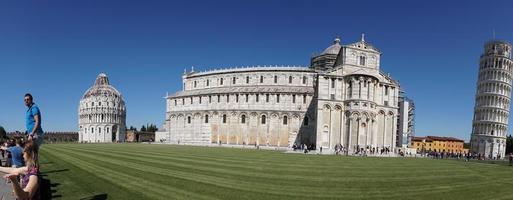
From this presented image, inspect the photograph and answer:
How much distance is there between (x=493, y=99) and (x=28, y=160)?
115186mm

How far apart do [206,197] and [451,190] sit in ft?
30.6

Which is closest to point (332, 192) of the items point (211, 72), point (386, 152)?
point (386, 152)

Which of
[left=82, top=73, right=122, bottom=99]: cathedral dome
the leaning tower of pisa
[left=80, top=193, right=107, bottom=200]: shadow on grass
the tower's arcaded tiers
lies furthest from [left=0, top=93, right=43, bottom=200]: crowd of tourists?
[left=82, top=73, right=122, bottom=99]: cathedral dome

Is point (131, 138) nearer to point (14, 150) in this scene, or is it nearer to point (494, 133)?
point (494, 133)

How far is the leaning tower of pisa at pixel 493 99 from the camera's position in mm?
101875

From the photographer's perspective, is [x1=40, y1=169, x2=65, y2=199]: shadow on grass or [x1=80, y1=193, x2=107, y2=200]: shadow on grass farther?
[x1=80, y1=193, x2=107, y2=200]: shadow on grass

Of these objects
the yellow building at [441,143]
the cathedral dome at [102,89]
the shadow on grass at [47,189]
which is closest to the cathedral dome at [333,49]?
the yellow building at [441,143]

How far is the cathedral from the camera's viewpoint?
67.0 meters

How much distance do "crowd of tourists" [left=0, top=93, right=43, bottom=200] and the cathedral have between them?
2332 inches

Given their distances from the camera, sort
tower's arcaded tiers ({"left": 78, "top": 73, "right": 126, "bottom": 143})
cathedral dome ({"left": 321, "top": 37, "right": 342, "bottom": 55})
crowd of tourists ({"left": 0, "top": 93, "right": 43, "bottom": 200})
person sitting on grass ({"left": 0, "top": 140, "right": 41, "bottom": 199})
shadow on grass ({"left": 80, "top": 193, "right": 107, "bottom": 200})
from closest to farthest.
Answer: person sitting on grass ({"left": 0, "top": 140, "right": 41, "bottom": 199})
crowd of tourists ({"left": 0, "top": 93, "right": 43, "bottom": 200})
shadow on grass ({"left": 80, "top": 193, "right": 107, "bottom": 200})
cathedral dome ({"left": 321, "top": 37, "right": 342, "bottom": 55})
tower's arcaded tiers ({"left": 78, "top": 73, "right": 126, "bottom": 143})

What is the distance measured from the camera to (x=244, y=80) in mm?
90812

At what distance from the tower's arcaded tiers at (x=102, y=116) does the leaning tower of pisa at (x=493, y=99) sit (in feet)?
376

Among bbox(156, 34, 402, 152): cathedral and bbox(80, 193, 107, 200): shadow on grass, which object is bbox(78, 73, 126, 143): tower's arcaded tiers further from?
bbox(80, 193, 107, 200): shadow on grass

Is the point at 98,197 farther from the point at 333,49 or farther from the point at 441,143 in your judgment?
the point at 441,143
